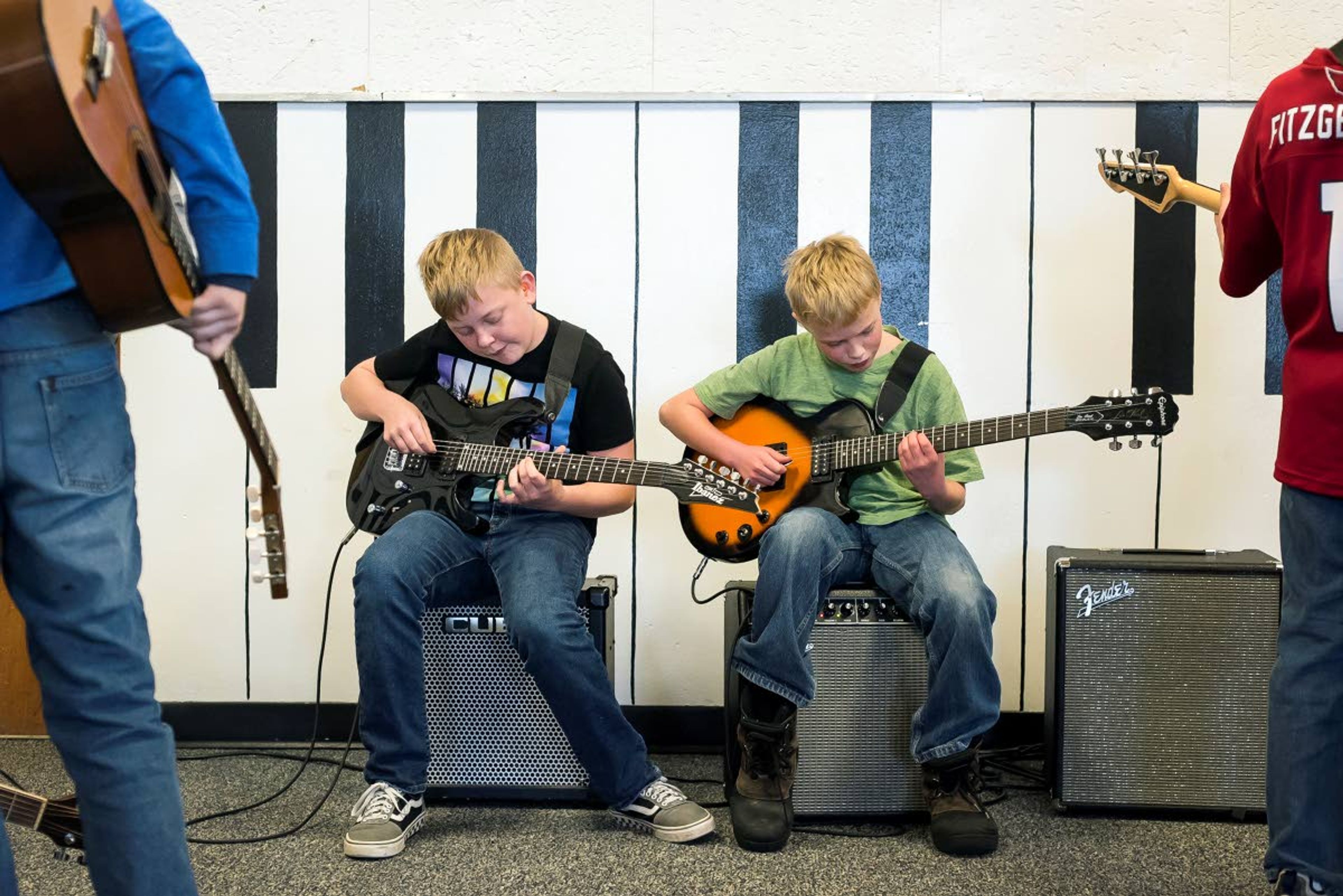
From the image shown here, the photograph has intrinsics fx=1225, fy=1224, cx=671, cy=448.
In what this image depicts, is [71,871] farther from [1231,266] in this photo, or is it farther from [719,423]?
[1231,266]

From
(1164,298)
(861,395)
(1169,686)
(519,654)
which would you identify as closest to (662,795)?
(519,654)

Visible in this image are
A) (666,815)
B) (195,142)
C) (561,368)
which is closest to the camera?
(195,142)

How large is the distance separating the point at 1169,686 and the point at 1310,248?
39.1 inches

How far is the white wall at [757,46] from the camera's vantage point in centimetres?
276

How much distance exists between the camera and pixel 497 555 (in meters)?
2.30

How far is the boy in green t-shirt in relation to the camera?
6.95 feet

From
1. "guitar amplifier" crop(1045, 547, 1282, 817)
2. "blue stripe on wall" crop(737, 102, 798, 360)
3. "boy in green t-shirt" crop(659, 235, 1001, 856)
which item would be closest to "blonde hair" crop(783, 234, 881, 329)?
"boy in green t-shirt" crop(659, 235, 1001, 856)

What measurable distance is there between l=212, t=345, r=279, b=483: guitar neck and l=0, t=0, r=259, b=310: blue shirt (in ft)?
0.33

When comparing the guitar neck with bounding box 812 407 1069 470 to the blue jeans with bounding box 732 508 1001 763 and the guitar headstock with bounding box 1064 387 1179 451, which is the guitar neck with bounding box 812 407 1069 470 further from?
the blue jeans with bounding box 732 508 1001 763

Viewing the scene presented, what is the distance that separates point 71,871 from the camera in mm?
1970

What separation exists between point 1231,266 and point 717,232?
127 cm

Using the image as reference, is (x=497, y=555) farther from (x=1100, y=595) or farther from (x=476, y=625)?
(x=1100, y=595)

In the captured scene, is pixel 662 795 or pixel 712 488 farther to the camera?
pixel 712 488

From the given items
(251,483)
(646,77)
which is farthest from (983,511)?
(251,483)
